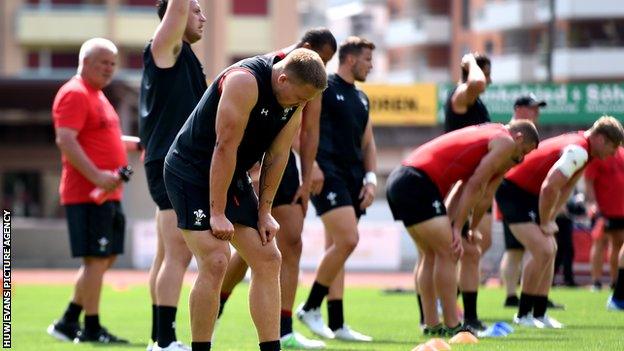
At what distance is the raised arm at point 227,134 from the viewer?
8359mm

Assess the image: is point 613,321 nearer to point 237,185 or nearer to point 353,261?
point 237,185

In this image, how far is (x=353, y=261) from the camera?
3006 centimetres

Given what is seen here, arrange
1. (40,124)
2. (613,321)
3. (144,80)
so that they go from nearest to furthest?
(144,80), (613,321), (40,124)

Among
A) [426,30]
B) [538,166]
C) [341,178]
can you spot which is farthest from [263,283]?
[426,30]

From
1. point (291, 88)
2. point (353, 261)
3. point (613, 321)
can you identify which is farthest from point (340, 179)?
point (353, 261)

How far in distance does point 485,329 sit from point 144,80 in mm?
3785

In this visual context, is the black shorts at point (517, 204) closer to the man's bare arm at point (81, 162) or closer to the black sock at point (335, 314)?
the black sock at point (335, 314)

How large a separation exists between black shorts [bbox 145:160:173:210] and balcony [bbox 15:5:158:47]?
51.0 meters

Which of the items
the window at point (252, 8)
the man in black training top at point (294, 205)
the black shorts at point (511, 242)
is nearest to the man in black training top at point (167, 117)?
the man in black training top at point (294, 205)

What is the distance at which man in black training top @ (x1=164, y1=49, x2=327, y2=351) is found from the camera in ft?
27.7

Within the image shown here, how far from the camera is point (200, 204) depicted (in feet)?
28.3

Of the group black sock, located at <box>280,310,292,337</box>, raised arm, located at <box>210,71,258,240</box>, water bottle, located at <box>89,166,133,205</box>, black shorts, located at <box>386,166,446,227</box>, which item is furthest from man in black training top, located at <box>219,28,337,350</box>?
raised arm, located at <box>210,71,258,240</box>

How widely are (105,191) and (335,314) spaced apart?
2234 millimetres

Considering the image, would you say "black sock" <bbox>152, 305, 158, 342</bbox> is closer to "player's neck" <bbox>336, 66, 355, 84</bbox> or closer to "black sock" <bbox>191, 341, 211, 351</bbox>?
"black sock" <bbox>191, 341, 211, 351</bbox>
